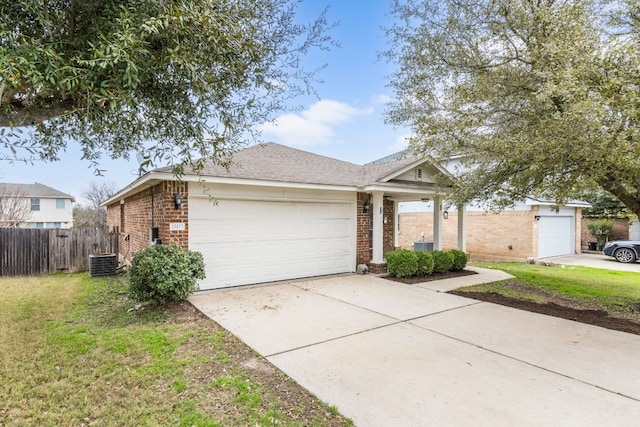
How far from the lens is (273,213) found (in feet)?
29.1

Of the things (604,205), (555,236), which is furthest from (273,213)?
(604,205)

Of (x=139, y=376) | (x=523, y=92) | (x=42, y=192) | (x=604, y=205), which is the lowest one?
(x=139, y=376)

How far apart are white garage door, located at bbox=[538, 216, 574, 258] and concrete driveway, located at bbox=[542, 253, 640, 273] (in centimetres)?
36

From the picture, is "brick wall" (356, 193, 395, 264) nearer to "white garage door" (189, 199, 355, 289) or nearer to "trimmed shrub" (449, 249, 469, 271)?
"white garage door" (189, 199, 355, 289)

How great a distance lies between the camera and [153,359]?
4238 mm

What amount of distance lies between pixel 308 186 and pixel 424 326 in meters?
4.65

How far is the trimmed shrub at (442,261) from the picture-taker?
10336 millimetres

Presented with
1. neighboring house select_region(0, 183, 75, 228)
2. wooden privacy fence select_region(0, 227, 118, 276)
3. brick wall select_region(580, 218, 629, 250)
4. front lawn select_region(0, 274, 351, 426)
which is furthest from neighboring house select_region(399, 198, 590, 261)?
neighboring house select_region(0, 183, 75, 228)

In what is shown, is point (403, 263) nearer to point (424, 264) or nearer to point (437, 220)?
point (424, 264)

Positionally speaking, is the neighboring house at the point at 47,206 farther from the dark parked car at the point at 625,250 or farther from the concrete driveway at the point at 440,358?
the dark parked car at the point at 625,250

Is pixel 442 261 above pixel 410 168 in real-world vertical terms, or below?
below

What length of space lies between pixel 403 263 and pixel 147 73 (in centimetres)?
776

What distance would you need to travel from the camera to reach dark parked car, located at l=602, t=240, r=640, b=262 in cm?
1455

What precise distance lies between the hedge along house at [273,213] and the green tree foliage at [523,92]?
7.32 ft
